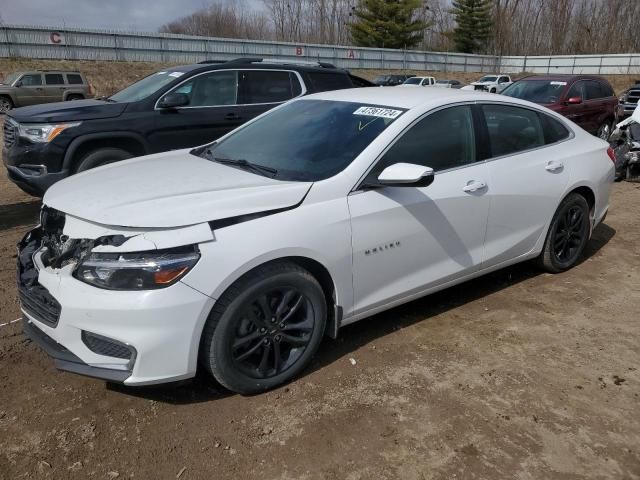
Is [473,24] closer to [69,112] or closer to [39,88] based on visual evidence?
[39,88]

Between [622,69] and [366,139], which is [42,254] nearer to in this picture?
[366,139]

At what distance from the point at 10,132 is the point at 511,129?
18.2 feet

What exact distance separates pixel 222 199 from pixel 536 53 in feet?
207

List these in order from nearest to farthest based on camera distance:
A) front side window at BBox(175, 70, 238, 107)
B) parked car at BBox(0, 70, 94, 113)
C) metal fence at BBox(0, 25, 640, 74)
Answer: front side window at BBox(175, 70, 238, 107)
parked car at BBox(0, 70, 94, 113)
metal fence at BBox(0, 25, 640, 74)

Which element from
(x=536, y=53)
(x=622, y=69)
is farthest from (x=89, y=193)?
(x=536, y=53)

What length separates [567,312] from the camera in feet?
13.5

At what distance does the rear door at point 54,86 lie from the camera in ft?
75.3

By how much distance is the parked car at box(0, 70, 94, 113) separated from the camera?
2222 cm

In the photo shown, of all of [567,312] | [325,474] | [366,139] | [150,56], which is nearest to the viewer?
[325,474]

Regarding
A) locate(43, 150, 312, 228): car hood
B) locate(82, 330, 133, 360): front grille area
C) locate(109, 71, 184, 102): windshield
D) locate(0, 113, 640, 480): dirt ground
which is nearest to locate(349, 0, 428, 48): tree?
locate(109, 71, 184, 102): windshield

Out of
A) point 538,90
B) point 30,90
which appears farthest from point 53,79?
point 538,90

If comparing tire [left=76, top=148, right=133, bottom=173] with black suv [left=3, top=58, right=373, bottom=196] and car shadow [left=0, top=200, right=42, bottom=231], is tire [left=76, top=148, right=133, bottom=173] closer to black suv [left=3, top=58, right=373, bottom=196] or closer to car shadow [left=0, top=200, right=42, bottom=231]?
black suv [left=3, top=58, right=373, bottom=196]

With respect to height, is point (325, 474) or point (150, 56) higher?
point (150, 56)

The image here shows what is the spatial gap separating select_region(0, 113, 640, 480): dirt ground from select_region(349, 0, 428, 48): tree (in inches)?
2245
